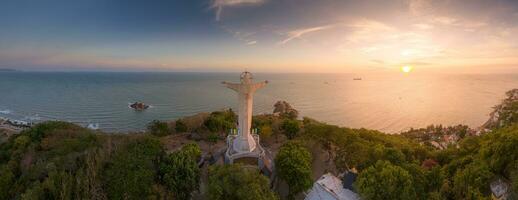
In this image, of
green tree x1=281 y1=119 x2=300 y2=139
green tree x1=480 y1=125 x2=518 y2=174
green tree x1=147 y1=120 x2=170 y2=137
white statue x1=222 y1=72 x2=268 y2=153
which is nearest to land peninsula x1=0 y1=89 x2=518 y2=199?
green tree x1=480 y1=125 x2=518 y2=174

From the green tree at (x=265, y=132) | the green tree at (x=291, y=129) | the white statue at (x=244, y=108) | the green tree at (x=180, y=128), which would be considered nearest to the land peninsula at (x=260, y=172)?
the white statue at (x=244, y=108)

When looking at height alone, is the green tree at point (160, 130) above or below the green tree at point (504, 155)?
below

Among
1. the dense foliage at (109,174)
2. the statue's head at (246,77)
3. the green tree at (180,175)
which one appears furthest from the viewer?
the statue's head at (246,77)

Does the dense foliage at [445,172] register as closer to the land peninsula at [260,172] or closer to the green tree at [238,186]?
the land peninsula at [260,172]

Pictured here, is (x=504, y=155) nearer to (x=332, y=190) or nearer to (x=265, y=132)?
(x=332, y=190)

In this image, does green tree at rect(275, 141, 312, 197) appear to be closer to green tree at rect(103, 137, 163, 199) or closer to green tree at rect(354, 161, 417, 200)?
green tree at rect(354, 161, 417, 200)

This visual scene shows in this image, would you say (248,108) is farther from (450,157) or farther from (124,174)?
(450,157)

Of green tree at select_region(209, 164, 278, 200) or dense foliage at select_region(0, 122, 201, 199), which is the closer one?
green tree at select_region(209, 164, 278, 200)
